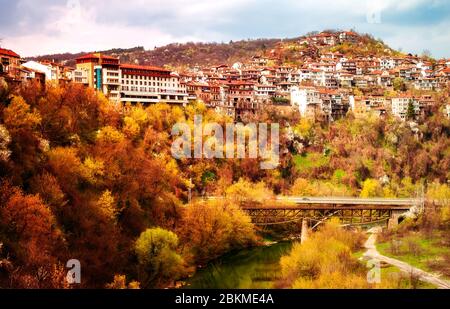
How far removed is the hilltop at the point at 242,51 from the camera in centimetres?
10156

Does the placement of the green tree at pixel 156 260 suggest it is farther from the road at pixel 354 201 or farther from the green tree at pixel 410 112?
the green tree at pixel 410 112

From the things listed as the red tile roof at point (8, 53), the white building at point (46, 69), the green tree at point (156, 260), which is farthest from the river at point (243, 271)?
the white building at point (46, 69)

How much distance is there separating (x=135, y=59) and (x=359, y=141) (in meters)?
72.1

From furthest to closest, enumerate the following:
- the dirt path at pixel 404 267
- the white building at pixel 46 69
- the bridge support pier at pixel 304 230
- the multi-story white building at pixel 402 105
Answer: the multi-story white building at pixel 402 105 → the white building at pixel 46 69 → the bridge support pier at pixel 304 230 → the dirt path at pixel 404 267

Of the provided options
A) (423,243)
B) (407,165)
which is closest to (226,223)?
(423,243)

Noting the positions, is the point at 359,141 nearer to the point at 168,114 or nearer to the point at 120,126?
the point at 168,114

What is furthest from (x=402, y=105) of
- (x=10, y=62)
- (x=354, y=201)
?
(x=10, y=62)

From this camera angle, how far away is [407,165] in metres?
60.4

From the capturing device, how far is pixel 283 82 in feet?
249

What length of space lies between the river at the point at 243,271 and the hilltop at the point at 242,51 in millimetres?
63506

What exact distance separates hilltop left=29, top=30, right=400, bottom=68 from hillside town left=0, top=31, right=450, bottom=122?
129cm

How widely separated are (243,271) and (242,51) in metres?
105

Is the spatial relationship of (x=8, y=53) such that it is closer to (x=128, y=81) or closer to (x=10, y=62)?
(x=10, y=62)

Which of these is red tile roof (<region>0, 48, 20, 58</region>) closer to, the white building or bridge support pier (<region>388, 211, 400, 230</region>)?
the white building
